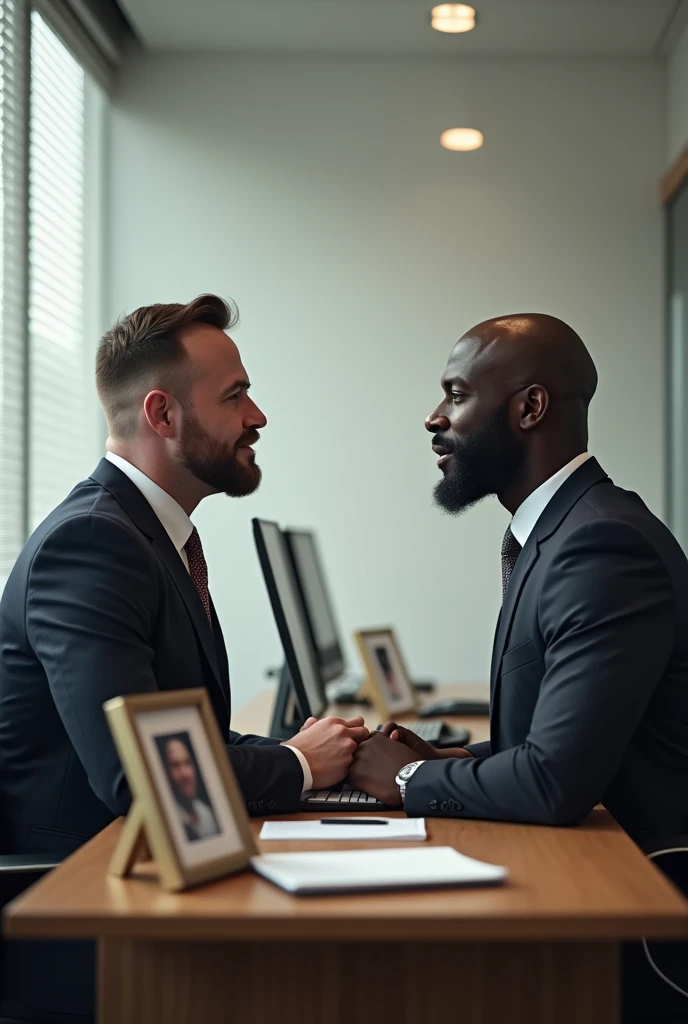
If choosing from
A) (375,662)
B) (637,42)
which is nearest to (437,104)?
(637,42)


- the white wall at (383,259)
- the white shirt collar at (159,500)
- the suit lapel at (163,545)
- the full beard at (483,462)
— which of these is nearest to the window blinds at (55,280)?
the white wall at (383,259)

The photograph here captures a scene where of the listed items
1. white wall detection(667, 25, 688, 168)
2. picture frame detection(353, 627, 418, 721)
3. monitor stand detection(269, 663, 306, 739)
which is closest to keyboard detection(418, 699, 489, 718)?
picture frame detection(353, 627, 418, 721)

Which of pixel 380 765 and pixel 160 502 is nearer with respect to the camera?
pixel 380 765

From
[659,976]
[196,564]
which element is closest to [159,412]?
[196,564]

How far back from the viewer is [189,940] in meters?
1.24

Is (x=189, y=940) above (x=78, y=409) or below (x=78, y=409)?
below

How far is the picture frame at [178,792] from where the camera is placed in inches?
47.0

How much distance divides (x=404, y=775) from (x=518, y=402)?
723 millimetres

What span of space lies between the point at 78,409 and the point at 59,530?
2720 millimetres

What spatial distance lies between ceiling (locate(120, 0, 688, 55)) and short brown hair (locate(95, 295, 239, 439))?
2519 mm

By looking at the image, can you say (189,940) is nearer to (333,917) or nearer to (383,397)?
(333,917)

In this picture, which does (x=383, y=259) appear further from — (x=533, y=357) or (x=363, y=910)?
(x=363, y=910)

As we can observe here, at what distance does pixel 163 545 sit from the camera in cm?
191

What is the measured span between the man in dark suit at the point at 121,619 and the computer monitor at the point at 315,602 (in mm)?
999
